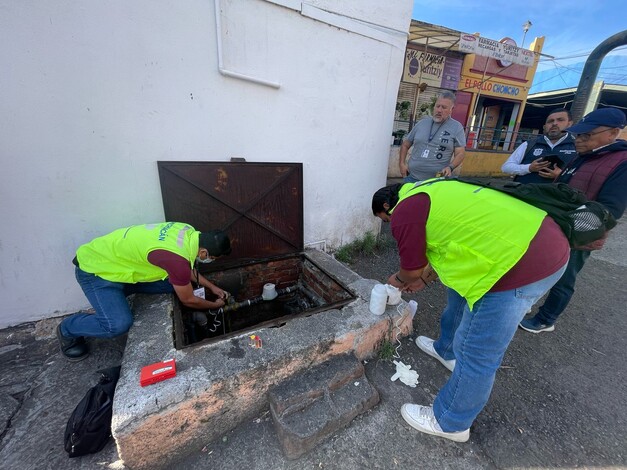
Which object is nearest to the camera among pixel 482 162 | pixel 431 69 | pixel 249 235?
pixel 249 235

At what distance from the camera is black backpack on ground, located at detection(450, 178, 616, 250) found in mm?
1336

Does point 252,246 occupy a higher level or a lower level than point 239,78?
lower

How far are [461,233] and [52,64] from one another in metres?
3.09

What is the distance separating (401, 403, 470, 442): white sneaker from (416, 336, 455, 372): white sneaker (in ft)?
1.75

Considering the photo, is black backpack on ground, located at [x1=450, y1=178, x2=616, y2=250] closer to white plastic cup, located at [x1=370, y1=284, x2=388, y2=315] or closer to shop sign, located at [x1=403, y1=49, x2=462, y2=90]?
white plastic cup, located at [x1=370, y1=284, x2=388, y2=315]

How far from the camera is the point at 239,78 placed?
8.87ft

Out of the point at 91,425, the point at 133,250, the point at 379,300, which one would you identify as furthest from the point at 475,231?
the point at 91,425

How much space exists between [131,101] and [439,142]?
3395 millimetres

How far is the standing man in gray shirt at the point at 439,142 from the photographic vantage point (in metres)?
3.38

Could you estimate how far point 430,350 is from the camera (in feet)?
7.78

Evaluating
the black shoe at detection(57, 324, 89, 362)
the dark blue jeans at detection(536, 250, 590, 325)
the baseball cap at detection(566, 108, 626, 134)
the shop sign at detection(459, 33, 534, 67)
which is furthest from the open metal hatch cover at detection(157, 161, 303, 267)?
the shop sign at detection(459, 33, 534, 67)

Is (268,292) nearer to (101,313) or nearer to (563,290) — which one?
(101,313)

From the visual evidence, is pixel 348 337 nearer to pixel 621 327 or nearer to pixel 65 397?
pixel 65 397

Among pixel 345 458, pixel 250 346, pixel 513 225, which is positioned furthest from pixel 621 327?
pixel 250 346
